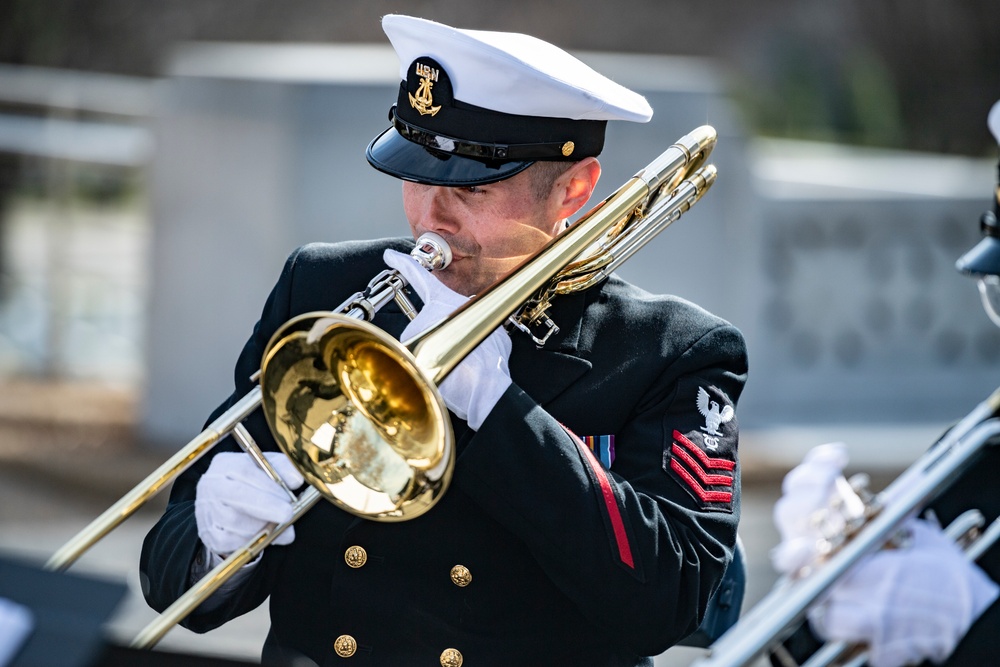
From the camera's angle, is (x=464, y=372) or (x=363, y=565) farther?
(x=363, y=565)

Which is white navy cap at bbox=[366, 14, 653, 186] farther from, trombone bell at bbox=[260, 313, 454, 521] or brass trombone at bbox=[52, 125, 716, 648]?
trombone bell at bbox=[260, 313, 454, 521]

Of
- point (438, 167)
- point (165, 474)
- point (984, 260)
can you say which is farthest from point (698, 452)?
point (165, 474)

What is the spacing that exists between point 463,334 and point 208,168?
5045 millimetres

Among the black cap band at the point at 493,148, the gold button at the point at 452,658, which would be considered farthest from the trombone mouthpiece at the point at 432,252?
the gold button at the point at 452,658

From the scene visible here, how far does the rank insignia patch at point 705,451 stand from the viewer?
223 centimetres

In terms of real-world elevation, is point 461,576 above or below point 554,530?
below

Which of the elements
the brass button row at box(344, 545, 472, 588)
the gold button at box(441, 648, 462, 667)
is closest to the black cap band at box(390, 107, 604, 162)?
the brass button row at box(344, 545, 472, 588)

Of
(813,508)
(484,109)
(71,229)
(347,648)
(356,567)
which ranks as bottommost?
(71,229)

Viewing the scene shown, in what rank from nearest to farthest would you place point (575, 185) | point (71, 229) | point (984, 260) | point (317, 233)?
point (575, 185)
point (984, 260)
point (317, 233)
point (71, 229)

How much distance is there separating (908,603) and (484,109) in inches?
43.5

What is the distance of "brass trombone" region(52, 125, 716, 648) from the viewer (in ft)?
6.51

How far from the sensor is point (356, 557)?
228 cm

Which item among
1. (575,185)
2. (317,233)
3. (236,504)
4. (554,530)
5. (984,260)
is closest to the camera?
(554,530)

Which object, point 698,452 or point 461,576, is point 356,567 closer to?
point 461,576
